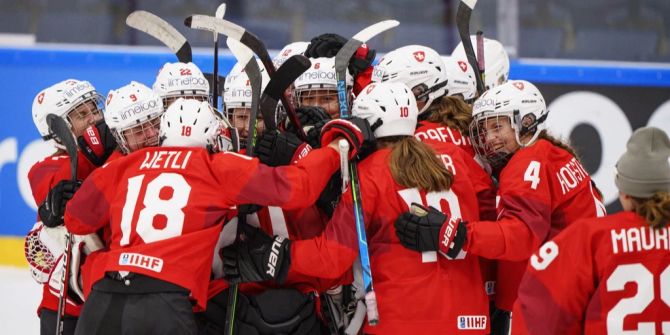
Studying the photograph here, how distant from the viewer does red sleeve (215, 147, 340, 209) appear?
3.31m

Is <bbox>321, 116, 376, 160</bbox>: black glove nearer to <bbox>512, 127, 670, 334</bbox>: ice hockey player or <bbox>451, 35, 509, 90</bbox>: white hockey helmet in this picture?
<bbox>512, 127, 670, 334</bbox>: ice hockey player

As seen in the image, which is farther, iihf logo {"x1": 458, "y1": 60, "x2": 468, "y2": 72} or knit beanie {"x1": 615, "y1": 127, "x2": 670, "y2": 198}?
iihf logo {"x1": 458, "y1": 60, "x2": 468, "y2": 72}

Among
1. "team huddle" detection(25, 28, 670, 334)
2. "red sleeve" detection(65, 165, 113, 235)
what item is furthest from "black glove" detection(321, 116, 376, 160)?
"red sleeve" detection(65, 165, 113, 235)

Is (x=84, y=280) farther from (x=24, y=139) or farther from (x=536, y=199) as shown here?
(x=24, y=139)

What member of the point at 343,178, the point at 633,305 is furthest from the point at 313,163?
the point at 633,305

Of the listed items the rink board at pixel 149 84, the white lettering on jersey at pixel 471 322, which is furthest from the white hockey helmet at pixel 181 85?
the rink board at pixel 149 84

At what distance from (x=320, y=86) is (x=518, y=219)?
3.33 feet

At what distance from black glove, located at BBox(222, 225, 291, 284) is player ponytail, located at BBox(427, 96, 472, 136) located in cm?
74

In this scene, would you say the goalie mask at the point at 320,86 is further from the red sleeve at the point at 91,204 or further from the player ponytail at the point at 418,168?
the red sleeve at the point at 91,204

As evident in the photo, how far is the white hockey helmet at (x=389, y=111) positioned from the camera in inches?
135

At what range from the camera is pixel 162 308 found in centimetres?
324

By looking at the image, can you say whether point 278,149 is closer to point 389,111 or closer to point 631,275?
point 389,111

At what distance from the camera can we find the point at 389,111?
3434mm

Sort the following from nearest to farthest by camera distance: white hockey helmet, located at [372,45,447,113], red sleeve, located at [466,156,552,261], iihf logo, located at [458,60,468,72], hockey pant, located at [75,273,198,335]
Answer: hockey pant, located at [75,273,198,335]
red sleeve, located at [466,156,552,261]
white hockey helmet, located at [372,45,447,113]
iihf logo, located at [458,60,468,72]
